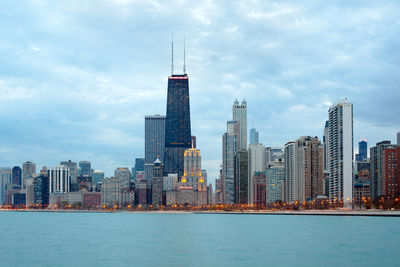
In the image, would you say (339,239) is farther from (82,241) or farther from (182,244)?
(82,241)

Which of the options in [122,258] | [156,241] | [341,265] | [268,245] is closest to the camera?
[341,265]

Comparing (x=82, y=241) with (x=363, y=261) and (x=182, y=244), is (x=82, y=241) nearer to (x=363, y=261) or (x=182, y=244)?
(x=182, y=244)

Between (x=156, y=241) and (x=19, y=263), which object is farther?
(x=156, y=241)

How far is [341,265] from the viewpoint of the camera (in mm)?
81062

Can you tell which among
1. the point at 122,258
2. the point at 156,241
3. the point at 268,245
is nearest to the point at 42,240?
the point at 156,241

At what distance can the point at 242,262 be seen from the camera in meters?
84.1

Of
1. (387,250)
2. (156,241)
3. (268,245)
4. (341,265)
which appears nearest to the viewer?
(341,265)

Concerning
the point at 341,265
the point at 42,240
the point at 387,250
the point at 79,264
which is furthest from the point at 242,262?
the point at 42,240

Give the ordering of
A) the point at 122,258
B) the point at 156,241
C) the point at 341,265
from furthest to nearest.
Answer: the point at 156,241, the point at 122,258, the point at 341,265

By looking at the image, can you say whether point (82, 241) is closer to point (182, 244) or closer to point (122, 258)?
point (182, 244)

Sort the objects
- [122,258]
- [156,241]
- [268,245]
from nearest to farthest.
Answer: [122,258]
[268,245]
[156,241]

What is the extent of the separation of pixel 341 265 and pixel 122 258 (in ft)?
116

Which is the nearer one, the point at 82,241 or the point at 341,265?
the point at 341,265

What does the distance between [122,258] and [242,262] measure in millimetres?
20201
